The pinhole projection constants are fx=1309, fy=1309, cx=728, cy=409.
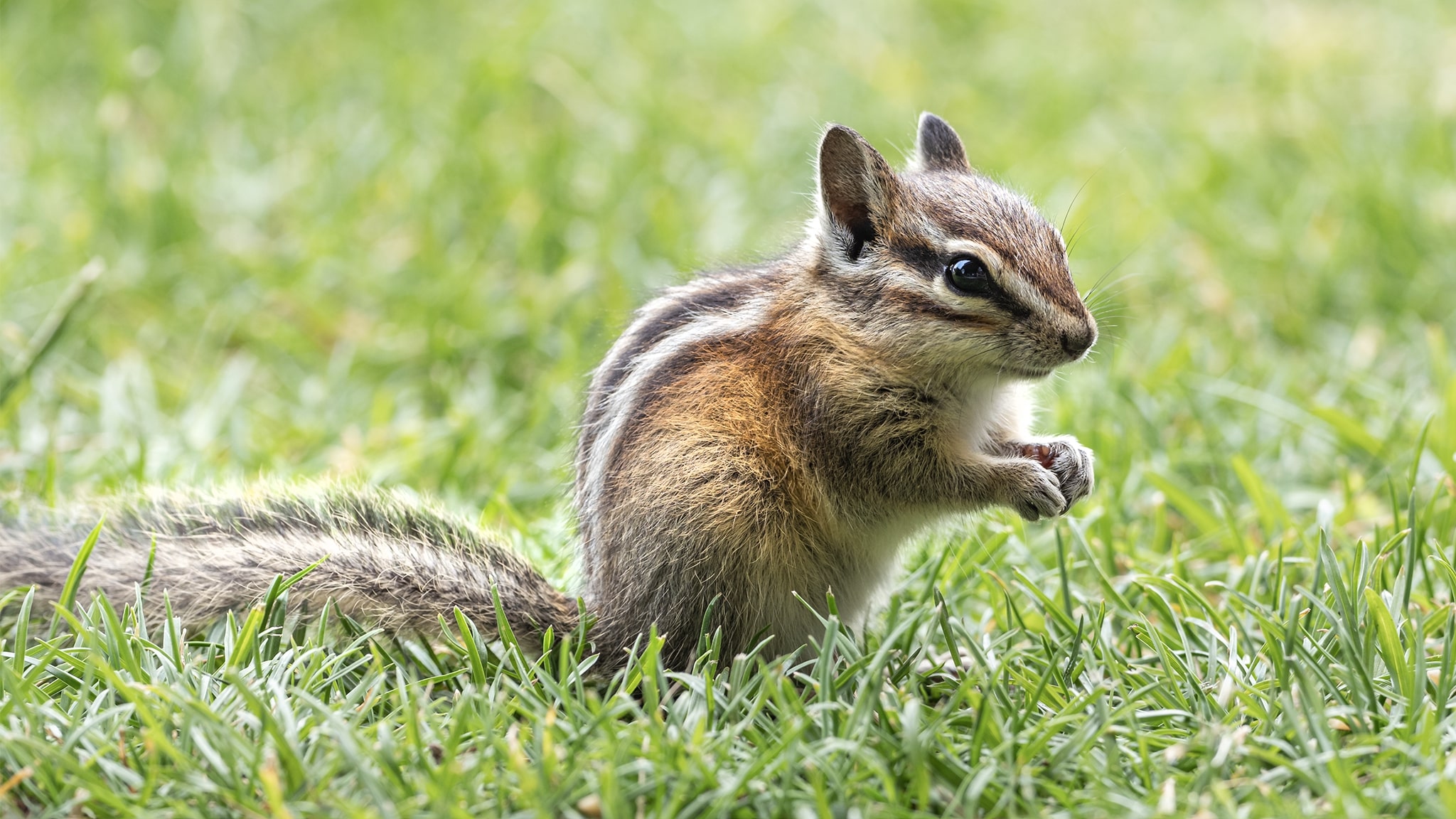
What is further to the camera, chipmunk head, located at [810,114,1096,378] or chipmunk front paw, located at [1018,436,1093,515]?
chipmunk front paw, located at [1018,436,1093,515]

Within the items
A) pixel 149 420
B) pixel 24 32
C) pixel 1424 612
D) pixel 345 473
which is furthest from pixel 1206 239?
pixel 24 32

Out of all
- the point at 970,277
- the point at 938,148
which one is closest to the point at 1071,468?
the point at 970,277

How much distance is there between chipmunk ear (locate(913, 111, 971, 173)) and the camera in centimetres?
341

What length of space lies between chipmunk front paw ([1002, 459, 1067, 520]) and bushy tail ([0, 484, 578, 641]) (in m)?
1.04

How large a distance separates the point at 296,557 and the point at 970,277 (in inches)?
64.8

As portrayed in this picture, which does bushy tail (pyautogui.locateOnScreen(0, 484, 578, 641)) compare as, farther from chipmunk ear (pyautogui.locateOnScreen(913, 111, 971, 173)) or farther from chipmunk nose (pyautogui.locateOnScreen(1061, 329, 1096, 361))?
chipmunk ear (pyautogui.locateOnScreen(913, 111, 971, 173))

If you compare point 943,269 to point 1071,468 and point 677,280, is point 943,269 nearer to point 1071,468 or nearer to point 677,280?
point 1071,468

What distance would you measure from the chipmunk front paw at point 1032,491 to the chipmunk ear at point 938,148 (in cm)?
86

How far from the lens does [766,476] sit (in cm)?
287

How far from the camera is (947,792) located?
2.26 metres

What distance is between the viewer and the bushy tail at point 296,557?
2.94 metres

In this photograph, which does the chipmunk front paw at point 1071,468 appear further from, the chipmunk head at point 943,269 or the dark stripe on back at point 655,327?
the dark stripe on back at point 655,327

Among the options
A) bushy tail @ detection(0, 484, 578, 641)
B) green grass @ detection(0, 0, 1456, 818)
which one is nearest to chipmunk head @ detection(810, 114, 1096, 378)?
green grass @ detection(0, 0, 1456, 818)

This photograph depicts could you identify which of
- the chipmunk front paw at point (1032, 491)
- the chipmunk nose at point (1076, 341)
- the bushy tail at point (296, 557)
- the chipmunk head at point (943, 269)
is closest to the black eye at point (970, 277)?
the chipmunk head at point (943, 269)
